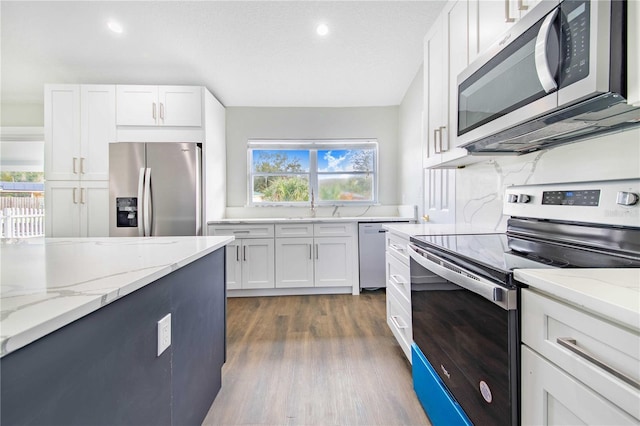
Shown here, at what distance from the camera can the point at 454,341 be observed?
41.0 inches

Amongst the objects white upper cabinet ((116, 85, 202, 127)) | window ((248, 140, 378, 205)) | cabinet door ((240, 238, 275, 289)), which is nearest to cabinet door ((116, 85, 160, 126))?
white upper cabinet ((116, 85, 202, 127))

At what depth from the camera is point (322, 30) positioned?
8.08 feet

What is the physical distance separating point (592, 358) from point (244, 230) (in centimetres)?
295

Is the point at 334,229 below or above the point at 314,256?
above

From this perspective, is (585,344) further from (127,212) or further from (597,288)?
(127,212)

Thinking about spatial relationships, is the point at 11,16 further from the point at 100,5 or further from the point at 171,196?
the point at 171,196

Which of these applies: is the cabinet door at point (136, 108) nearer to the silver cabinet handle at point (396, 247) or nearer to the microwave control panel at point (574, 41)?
the silver cabinet handle at point (396, 247)

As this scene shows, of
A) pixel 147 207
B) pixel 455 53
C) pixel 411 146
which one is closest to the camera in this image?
pixel 455 53

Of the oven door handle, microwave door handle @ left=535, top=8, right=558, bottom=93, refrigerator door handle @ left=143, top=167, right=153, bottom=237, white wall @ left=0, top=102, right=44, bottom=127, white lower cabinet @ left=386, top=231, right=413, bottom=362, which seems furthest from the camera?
white wall @ left=0, top=102, right=44, bottom=127

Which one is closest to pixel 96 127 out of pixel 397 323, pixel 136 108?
pixel 136 108

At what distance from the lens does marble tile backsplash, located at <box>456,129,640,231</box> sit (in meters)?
0.96

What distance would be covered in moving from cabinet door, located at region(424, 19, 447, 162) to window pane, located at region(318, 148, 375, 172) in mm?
1758

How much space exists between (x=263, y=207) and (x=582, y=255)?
10.8 ft

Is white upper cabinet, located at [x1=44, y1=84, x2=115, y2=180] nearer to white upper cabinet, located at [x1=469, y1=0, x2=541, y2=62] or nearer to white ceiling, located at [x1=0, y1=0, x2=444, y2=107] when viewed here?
white ceiling, located at [x1=0, y1=0, x2=444, y2=107]
